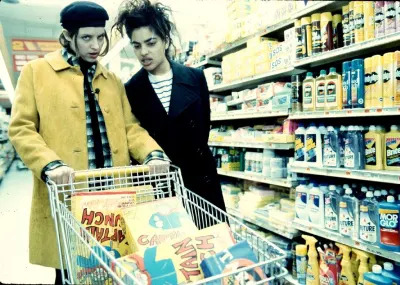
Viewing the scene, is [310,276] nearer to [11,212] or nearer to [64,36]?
[64,36]

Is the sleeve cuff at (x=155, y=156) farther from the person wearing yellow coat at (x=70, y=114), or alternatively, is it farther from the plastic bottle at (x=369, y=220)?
the plastic bottle at (x=369, y=220)

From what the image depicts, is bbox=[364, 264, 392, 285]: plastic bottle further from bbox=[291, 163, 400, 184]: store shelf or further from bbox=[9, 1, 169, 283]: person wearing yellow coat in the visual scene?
bbox=[9, 1, 169, 283]: person wearing yellow coat

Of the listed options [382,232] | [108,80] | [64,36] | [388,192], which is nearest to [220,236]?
[108,80]

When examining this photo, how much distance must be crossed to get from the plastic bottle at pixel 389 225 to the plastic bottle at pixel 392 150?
0.20 meters

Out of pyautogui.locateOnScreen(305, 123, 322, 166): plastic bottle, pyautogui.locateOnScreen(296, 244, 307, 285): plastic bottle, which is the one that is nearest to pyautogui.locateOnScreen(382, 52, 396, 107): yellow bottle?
pyautogui.locateOnScreen(305, 123, 322, 166): plastic bottle

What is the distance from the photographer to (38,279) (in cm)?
327

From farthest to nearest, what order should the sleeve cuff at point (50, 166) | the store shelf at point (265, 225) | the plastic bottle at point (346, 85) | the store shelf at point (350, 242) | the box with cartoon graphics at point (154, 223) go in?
1. the store shelf at point (265, 225)
2. the plastic bottle at point (346, 85)
3. the store shelf at point (350, 242)
4. the sleeve cuff at point (50, 166)
5. the box with cartoon graphics at point (154, 223)

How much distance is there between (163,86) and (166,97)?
80 millimetres

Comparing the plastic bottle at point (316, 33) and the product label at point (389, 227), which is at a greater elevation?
the plastic bottle at point (316, 33)

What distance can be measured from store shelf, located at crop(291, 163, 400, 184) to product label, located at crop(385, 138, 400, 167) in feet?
0.29

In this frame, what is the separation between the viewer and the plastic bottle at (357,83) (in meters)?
2.31

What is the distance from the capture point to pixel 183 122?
7.07ft

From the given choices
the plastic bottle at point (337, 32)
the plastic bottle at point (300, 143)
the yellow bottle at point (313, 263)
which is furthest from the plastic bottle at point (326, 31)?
the yellow bottle at point (313, 263)

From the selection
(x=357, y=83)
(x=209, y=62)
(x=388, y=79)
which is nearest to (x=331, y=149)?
(x=357, y=83)
